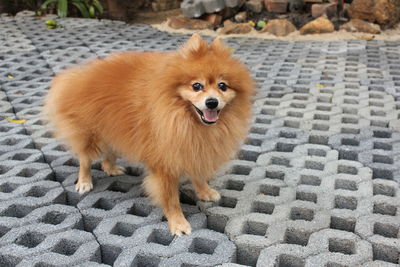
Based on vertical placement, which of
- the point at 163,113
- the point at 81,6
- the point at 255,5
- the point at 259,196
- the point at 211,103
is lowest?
the point at 259,196

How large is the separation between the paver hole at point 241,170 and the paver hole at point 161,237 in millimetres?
808

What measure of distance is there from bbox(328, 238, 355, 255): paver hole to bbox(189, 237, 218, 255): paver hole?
0.62 m

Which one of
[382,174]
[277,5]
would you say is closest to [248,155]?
[382,174]

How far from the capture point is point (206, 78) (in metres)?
2.16

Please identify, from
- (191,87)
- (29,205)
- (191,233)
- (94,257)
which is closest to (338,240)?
(191,233)

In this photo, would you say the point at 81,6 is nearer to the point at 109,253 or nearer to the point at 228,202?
the point at 228,202

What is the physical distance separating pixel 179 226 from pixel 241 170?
0.83 meters

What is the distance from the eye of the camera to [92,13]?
8.28 meters

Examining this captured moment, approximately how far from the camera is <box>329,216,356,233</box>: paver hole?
2.44 m

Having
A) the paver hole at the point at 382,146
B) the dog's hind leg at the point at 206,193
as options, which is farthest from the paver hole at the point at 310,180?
the paver hole at the point at 382,146

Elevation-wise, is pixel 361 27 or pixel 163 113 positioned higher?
pixel 163 113

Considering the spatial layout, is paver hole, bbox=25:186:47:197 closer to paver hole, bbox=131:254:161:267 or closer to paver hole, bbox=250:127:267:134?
paver hole, bbox=131:254:161:267

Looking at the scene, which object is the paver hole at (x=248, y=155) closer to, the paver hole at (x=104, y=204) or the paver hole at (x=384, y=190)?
the paver hole at (x=384, y=190)

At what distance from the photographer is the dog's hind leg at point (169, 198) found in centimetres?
240
